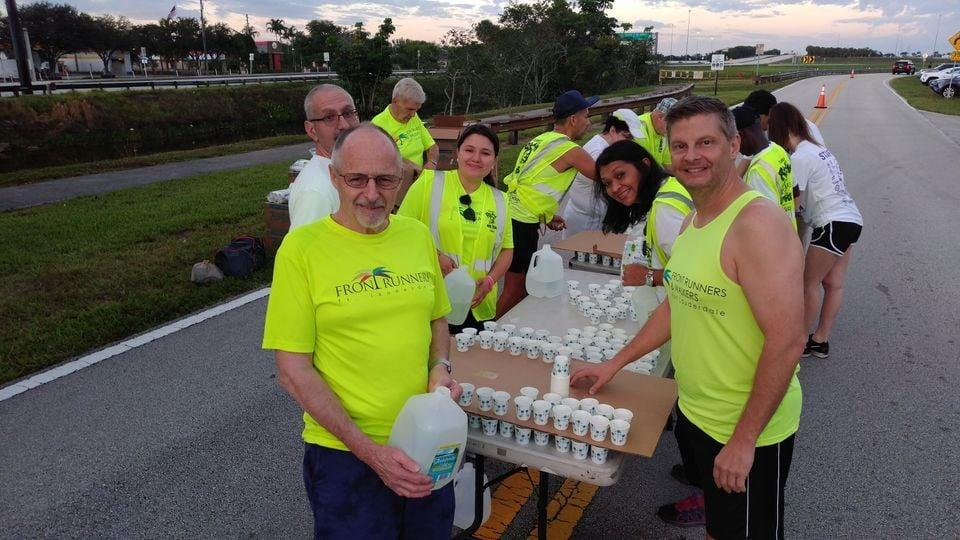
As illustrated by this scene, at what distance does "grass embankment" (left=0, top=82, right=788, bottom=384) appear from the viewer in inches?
214

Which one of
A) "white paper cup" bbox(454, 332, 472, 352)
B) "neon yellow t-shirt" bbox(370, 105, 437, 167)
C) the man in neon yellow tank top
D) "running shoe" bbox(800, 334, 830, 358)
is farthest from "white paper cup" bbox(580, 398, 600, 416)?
"neon yellow t-shirt" bbox(370, 105, 437, 167)

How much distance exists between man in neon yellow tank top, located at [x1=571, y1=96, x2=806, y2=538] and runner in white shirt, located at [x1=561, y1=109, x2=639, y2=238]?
11.9 ft

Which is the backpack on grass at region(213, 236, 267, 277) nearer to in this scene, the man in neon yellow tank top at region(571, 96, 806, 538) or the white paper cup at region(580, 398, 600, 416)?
the white paper cup at region(580, 398, 600, 416)

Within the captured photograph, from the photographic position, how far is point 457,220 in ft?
12.4

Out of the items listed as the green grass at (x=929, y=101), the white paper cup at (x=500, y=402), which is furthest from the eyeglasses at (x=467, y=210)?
the green grass at (x=929, y=101)

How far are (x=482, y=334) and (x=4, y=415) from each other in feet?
11.5

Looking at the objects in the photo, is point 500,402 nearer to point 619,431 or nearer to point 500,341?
point 619,431

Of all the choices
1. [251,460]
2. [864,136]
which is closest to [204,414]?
[251,460]

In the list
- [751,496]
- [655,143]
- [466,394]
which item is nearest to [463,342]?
[466,394]

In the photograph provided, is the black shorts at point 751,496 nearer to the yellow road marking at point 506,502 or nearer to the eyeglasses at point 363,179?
the yellow road marking at point 506,502

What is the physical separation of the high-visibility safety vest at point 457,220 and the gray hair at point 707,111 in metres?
1.83

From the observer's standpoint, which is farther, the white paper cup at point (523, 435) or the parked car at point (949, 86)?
the parked car at point (949, 86)

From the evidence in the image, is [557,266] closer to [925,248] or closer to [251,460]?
[251,460]

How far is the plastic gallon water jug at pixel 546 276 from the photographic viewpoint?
4.12 m
